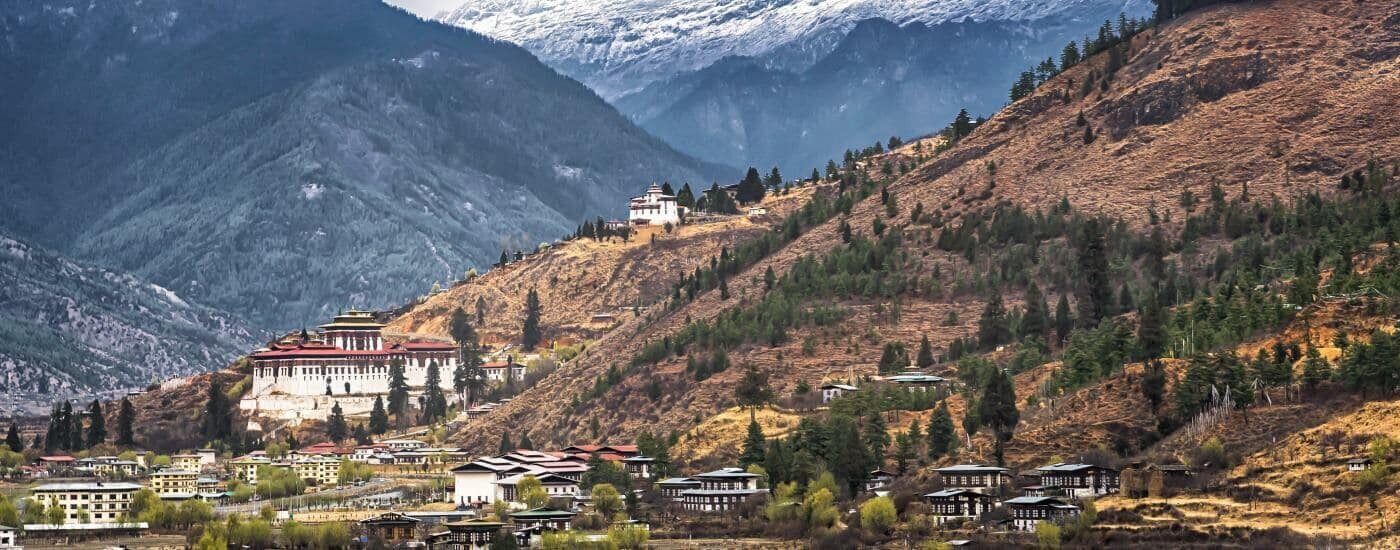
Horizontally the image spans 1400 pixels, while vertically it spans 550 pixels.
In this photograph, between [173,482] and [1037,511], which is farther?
[173,482]

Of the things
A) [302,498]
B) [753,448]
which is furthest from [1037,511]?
[302,498]

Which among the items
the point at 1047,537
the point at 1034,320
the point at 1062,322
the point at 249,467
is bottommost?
the point at 1047,537

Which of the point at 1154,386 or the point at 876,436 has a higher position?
the point at 1154,386

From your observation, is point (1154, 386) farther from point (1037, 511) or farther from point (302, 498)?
point (302, 498)

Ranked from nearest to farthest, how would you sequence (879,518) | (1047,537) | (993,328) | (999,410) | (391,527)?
(1047,537)
(879,518)
(391,527)
(999,410)
(993,328)

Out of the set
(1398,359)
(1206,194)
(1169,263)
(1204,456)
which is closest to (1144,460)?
(1204,456)

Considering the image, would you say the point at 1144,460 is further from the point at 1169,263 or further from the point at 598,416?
the point at 598,416

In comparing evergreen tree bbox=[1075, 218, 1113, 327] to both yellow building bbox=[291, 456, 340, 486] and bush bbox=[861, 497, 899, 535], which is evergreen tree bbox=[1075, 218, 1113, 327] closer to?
bush bbox=[861, 497, 899, 535]
